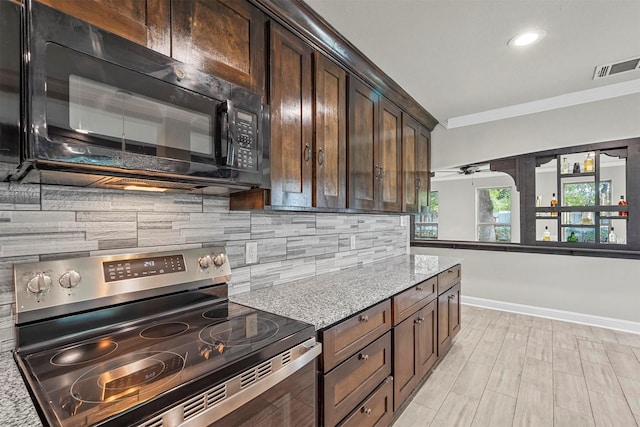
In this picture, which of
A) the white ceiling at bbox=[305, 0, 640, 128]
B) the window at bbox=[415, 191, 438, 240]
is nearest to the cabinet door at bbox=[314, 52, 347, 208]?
the white ceiling at bbox=[305, 0, 640, 128]

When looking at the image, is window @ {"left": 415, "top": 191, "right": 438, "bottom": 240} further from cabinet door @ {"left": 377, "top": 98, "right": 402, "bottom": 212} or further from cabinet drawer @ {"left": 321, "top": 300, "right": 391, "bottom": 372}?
cabinet drawer @ {"left": 321, "top": 300, "right": 391, "bottom": 372}

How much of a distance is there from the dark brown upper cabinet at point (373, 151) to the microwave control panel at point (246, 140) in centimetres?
93

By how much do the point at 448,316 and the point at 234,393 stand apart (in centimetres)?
239

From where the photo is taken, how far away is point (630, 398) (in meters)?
2.21

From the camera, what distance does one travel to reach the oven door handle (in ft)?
2.46

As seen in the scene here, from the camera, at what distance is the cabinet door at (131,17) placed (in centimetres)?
93

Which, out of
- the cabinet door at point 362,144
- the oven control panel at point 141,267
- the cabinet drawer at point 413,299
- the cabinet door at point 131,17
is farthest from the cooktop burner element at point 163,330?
the cabinet door at point 362,144

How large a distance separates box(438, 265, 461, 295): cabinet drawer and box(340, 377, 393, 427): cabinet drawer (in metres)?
1.02

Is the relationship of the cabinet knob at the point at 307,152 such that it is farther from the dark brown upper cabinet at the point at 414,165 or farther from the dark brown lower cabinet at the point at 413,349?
the dark brown upper cabinet at the point at 414,165

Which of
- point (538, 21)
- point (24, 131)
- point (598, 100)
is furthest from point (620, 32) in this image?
point (24, 131)

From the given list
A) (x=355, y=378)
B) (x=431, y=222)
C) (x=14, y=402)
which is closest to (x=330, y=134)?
(x=355, y=378)

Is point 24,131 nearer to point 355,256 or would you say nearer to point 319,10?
point 319,10

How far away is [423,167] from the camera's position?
3.43 meters

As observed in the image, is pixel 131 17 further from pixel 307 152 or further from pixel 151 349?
pixel 151 349
